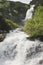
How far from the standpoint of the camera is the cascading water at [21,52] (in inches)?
605

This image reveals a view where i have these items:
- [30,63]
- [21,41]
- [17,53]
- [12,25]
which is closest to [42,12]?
[12,25]

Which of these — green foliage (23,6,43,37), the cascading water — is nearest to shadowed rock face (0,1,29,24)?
green foliage (23,6,43,37)

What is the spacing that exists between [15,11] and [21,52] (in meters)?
15.5

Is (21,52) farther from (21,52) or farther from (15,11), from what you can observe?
(15,11)

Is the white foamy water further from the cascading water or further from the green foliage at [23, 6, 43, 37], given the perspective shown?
the green foliage at [23, 6, 43, 37]

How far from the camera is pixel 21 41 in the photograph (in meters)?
17.9

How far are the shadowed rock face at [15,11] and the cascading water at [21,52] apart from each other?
11721 millimetres

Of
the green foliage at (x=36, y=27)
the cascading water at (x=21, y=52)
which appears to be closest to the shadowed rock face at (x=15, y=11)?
the green foliage at (x=36, y=27)

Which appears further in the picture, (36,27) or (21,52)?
(36,27)

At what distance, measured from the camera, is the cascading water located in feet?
50.4

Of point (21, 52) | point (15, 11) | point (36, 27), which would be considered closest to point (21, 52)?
point (21, 52)

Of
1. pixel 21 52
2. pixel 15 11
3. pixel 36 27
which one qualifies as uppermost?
pixel 36 27

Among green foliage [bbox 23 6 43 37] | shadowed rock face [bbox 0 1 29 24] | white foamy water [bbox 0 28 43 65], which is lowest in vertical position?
shadowed rock face [bbox 0 1 29 24]

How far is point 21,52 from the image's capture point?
16453 millimetres
